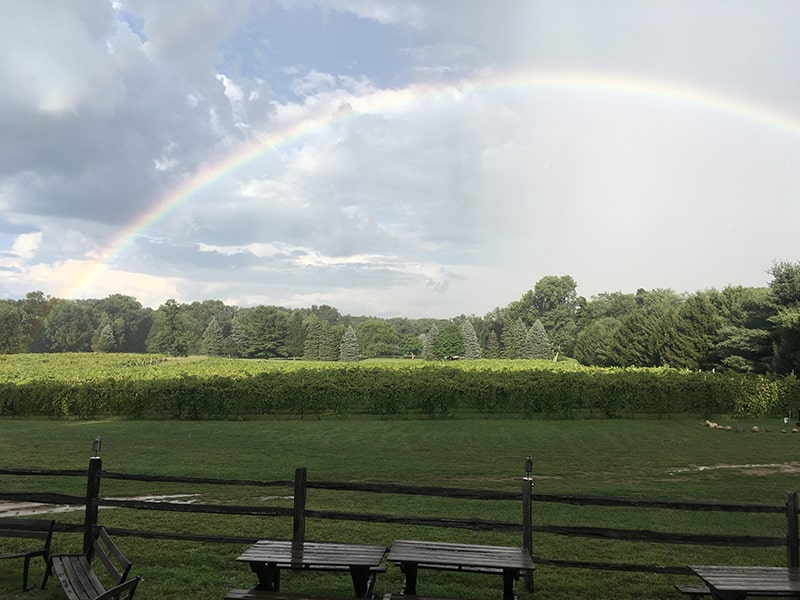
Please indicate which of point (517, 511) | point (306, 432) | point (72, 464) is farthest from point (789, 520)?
point (306, 432)

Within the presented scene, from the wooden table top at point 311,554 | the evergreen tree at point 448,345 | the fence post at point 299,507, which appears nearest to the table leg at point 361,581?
the wooden table top at point 311,554

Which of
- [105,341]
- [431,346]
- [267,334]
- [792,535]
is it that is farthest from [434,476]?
[105,341]

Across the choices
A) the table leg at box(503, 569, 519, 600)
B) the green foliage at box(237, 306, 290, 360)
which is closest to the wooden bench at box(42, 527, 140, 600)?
the table leg at box(503, 569, 519, 600)

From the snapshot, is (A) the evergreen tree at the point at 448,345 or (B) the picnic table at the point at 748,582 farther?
(A) the evergreen tree at the point at 448,345

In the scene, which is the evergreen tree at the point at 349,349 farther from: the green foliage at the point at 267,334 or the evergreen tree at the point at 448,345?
the evergreen tree at the point at 448,345

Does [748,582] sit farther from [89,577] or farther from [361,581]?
[89,577]

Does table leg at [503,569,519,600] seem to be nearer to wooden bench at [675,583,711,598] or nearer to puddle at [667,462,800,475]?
wooden bench at [675,583,711,598]

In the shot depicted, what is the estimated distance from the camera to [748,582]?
468 cm

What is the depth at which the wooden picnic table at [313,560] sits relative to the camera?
497 cm

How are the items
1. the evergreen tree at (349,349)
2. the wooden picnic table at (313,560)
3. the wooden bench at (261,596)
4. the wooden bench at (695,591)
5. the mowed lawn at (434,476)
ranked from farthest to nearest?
the evergreen tree at (349,349), the mowed lawn at (434,476), the wooden bench at (695,591), the wooden picnic table at (313,560), the wooden bench at (261,596)

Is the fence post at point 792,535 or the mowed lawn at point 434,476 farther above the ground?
the fence post at point 792,535

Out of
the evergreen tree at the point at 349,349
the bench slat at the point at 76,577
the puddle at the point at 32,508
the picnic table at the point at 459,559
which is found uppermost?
the evergreen tree at the point at 349,349

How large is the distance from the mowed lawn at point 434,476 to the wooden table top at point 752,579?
52.4 inches

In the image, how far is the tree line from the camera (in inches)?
1624
